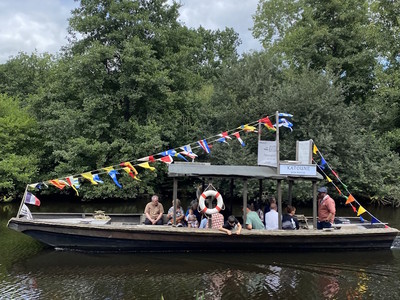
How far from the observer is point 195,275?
9.38m

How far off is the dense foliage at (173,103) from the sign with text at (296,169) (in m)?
8.96

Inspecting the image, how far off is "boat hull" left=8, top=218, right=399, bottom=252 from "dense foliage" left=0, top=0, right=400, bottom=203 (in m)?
9.14

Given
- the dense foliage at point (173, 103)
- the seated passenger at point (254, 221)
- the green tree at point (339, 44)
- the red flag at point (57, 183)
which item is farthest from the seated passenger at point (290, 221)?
the green tree at point (339, 44)

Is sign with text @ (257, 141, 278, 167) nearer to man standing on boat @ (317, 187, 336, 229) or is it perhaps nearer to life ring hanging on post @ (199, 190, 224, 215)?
man standing on boat @ (317, 187, 336, 229)

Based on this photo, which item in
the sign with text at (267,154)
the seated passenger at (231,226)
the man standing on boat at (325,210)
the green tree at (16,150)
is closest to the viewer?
the seated passenger at (231,226)

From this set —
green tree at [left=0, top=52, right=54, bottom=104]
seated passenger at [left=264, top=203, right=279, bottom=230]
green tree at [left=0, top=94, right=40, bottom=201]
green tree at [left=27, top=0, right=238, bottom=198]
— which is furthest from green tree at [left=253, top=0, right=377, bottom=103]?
green tree at [left=0, top=52, right=54, bottom=104]

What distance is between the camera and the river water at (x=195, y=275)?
27.1ft

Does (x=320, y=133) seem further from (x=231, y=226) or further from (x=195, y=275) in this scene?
(x=195, y=275)

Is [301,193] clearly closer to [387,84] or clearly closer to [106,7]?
[387,84]

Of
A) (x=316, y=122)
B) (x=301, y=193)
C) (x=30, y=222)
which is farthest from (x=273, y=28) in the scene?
(x=30, y=222)

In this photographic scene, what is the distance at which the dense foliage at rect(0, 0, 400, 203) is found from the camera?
2086 cm

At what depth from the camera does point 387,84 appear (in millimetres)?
24547

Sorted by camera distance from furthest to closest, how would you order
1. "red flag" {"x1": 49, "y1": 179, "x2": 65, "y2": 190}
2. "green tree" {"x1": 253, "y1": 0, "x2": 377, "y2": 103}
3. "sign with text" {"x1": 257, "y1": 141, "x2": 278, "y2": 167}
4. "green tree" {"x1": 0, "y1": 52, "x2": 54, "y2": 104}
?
1. "green tree" {"x1": 0, "y1": 52, "x2": 54, "y2": 104}
2. "green tree" {"x1": 253, "y1": 0, "x2": 377, "y2": 103}
3. "red flag" {"x1": 49, "y1": 179, "x2": 65, "y2": 190}
4. "sign with text" {"x1": 257, "y1": 141, "x2": 278, "y2": 167}

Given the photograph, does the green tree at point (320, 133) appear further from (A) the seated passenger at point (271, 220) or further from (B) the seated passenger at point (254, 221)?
(B) the seated passenger at point (254, 221)
